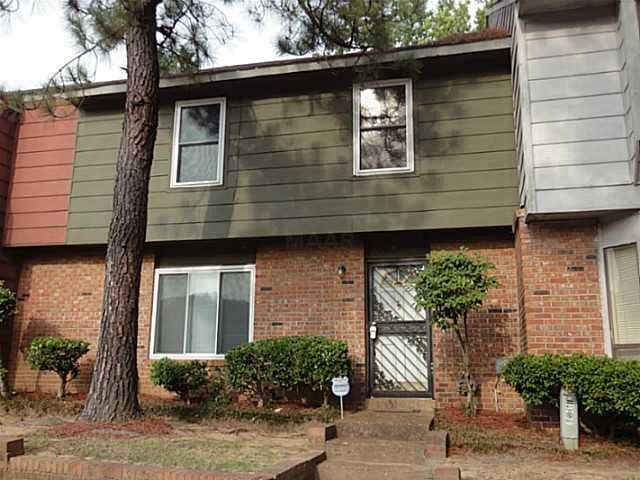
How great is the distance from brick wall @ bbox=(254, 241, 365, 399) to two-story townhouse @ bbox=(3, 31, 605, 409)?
0.02m

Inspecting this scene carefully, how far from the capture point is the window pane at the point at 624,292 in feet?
20.8

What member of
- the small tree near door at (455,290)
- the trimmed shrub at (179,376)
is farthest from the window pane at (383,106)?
the trimmed shrub at (179,376)

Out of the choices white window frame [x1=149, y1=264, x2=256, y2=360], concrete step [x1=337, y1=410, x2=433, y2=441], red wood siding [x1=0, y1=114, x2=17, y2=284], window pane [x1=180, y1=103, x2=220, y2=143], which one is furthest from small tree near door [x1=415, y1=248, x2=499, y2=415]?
red wood siding [x1=0, y1=114, x2=17, y2=284]

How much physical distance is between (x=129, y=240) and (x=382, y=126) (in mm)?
3872

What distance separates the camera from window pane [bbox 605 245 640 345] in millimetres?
6348

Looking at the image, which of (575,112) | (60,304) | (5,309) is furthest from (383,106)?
(5,309)

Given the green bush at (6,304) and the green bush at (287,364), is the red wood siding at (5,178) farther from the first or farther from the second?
the green bush at (287,364)

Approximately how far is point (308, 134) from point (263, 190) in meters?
1.07

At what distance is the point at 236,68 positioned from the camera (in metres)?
8.75

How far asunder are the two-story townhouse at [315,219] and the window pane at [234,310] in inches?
0.9

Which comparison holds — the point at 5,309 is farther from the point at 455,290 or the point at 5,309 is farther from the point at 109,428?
the point at 455,290

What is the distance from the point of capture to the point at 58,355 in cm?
858

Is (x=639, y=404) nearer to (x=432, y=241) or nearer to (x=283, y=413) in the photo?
(x=432, y=241)

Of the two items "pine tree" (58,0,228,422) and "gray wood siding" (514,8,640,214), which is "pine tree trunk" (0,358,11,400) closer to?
"pine tree" (58,0,228,422)
